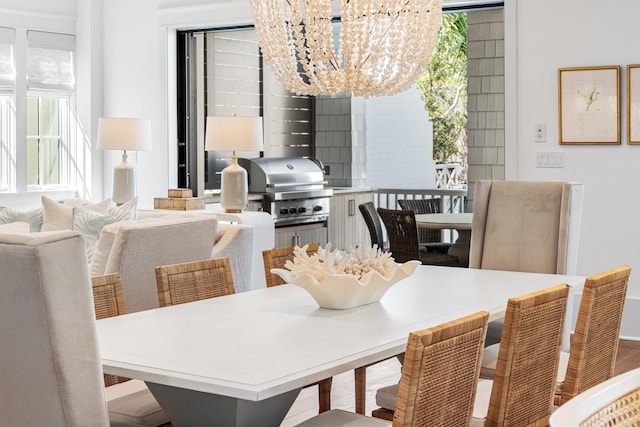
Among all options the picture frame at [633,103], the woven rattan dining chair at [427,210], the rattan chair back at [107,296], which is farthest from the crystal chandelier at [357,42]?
the woven rattan dining chair at [427,210]

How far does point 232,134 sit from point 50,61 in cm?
263

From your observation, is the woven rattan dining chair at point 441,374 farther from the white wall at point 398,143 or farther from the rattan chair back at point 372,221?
the white wall at point 398,143

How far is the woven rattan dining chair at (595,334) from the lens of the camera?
9.02 ft

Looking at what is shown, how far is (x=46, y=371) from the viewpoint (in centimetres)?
208

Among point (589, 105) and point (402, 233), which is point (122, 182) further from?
point (589, 105)

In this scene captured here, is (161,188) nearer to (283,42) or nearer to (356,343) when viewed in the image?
(283,42)

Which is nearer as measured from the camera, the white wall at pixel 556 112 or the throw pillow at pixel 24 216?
the throw pillow at pixel 24 216

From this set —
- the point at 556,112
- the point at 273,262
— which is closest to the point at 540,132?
the point at 556,112

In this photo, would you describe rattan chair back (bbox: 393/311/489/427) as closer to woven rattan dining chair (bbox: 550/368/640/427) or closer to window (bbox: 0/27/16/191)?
woven rattan dining chair (bbox: 550/368/640/427)

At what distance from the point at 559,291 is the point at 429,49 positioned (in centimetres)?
150

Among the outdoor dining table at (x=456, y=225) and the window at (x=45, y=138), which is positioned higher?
the window at (x=45, y=138)

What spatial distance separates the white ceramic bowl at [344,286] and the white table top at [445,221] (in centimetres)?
376

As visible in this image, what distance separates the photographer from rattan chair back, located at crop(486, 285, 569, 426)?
2432 millimetres

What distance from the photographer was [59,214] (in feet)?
17.6
